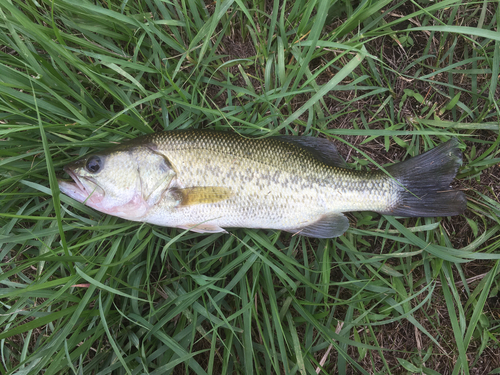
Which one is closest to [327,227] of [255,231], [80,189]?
[255,231]

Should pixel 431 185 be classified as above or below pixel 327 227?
above

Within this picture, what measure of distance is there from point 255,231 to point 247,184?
0.50 m

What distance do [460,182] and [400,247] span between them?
0.85 meters

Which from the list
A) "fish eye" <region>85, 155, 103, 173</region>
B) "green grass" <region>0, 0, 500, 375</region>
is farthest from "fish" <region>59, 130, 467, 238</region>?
"green grass" <region>0, 0, 500, 375</region>

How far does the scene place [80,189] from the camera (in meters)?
2.43

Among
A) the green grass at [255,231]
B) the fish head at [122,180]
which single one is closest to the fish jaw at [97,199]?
the fish head at [122,180]

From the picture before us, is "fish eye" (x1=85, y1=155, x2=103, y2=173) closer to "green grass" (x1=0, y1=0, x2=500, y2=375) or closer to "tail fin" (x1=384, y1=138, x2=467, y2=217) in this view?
"green grass" (x1=0, y1=0, x2=500, y2=375)

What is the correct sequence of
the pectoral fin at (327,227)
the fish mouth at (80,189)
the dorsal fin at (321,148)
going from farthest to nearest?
the dorsal fin at (321,148) → the pectoral fin at (327,227) → the fish mouth at (80,189)

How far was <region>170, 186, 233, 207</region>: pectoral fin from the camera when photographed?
2.42 metres

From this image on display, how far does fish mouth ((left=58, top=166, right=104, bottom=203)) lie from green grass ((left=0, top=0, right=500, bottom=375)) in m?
0.17

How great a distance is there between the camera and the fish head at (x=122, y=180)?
2.41 m

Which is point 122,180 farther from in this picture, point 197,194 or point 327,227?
point 327,227

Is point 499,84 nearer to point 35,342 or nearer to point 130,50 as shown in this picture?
point 130,50

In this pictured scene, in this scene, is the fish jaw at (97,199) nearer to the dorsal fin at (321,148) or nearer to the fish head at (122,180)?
the fish head at (122,180)
